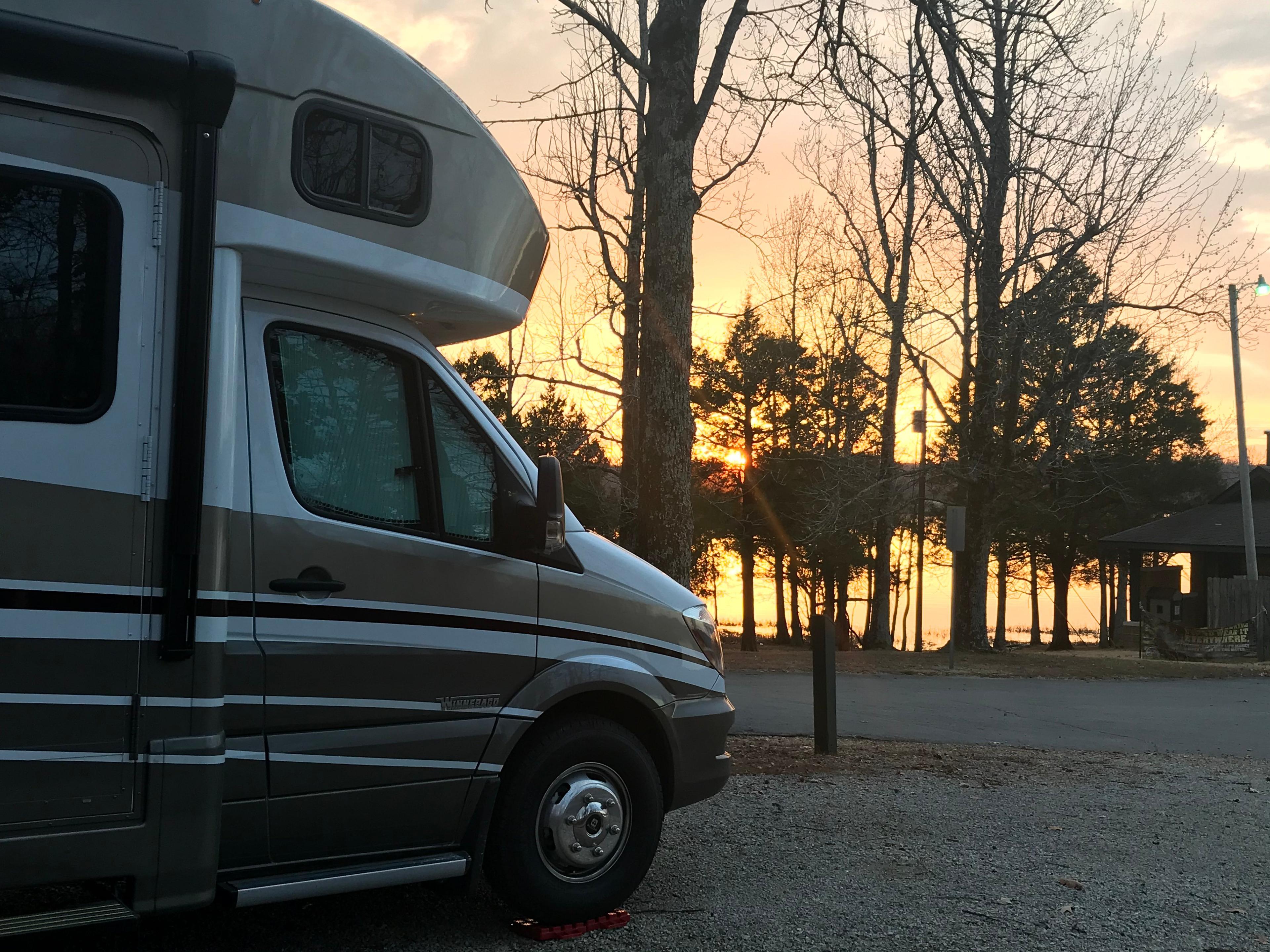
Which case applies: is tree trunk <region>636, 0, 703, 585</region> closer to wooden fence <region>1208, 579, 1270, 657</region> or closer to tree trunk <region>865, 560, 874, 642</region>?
wooden fence <region>1208, 579, 1270, 657</region>

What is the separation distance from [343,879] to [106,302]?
2.04 m

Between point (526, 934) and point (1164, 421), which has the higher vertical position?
point (1164, 421)

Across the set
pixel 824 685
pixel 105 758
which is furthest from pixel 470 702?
pixel 824 685

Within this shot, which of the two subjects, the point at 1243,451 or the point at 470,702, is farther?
the point at 1243,451

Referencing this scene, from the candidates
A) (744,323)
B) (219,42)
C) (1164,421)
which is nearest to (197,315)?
(219,42)

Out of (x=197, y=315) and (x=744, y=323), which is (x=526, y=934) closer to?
(x=197, y=315)

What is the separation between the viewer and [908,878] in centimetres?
557

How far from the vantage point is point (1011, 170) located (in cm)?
1352

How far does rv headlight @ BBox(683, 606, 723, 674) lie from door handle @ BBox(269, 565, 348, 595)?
1.73 metres

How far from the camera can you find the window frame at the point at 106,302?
11.2 feet

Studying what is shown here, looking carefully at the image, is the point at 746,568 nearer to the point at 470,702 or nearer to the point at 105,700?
the point at 470,702

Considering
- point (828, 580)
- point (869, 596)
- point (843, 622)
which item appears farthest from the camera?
point (843, 622)

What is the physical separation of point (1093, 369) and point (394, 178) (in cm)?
1960

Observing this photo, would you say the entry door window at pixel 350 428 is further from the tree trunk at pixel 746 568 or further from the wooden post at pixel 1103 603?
the wooden post at pixel 1103 603
